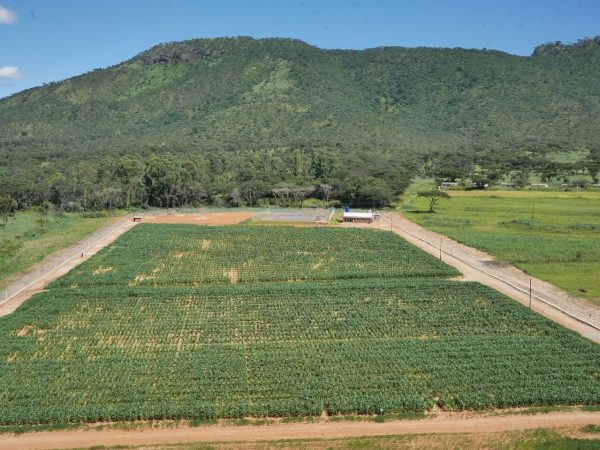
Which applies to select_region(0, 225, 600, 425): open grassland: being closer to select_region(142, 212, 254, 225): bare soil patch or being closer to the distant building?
select_region(142, 212, 254, 225): bare soil patch

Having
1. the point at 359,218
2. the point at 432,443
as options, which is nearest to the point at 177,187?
the point at 359,218

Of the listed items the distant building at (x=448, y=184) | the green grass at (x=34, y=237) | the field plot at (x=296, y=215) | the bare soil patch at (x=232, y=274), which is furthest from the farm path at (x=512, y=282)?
the distant building at (x=448, y=184)

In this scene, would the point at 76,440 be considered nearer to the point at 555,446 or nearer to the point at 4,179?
the point at 555,446

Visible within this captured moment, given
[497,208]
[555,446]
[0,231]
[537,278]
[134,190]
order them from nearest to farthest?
1. [555,446]
2. [537,278]
3. [0,231]
4. [497,208]
5. [134,190]

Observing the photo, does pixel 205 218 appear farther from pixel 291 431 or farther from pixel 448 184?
pixel 448 184

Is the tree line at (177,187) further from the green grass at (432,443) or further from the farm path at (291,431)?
the green grass at (432,443)

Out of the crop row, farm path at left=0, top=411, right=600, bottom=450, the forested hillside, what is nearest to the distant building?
the forested hillside

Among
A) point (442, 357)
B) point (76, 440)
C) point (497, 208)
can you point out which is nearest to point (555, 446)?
point (442, 357)
